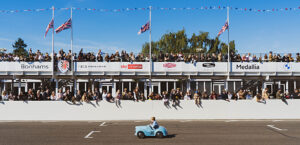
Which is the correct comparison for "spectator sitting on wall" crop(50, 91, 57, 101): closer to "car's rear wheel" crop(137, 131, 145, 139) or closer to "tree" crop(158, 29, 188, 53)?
"car's rear wheel" crop(137, 131, 145, 139)

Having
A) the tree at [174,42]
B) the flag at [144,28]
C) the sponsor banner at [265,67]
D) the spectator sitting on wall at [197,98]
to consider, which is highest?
the tree at [174,42]

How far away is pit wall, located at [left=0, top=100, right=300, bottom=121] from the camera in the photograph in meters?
20.6

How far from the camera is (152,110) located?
68.5ft

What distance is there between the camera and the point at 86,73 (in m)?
25.4

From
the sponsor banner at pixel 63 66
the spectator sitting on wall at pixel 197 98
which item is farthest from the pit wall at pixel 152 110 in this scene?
the sponsor banner at pixel 63 66

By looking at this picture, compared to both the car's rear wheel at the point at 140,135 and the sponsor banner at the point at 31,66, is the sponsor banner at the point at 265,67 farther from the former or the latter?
the sponsor banner at the point at 31,66

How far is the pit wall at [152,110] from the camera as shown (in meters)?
20.6

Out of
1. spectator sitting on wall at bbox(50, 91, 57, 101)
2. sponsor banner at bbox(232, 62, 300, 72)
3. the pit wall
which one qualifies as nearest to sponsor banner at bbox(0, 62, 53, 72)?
spectator sitting on wall at bbox(50, 91, 57, 101)

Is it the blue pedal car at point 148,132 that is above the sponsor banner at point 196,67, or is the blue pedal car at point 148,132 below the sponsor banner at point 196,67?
below

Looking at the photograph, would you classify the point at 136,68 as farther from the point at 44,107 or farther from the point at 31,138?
the point at 31,138

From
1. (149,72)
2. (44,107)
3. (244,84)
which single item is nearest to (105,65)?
(149,72)

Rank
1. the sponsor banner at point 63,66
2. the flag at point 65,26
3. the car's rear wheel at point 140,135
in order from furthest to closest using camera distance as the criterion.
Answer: the sponsor banner at point 63,66 < the flag at point 65,26 < the car's rear wheel at point 140,135

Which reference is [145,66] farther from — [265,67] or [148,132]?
[148,132]

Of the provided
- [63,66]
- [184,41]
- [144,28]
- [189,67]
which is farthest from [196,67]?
[184,41]
